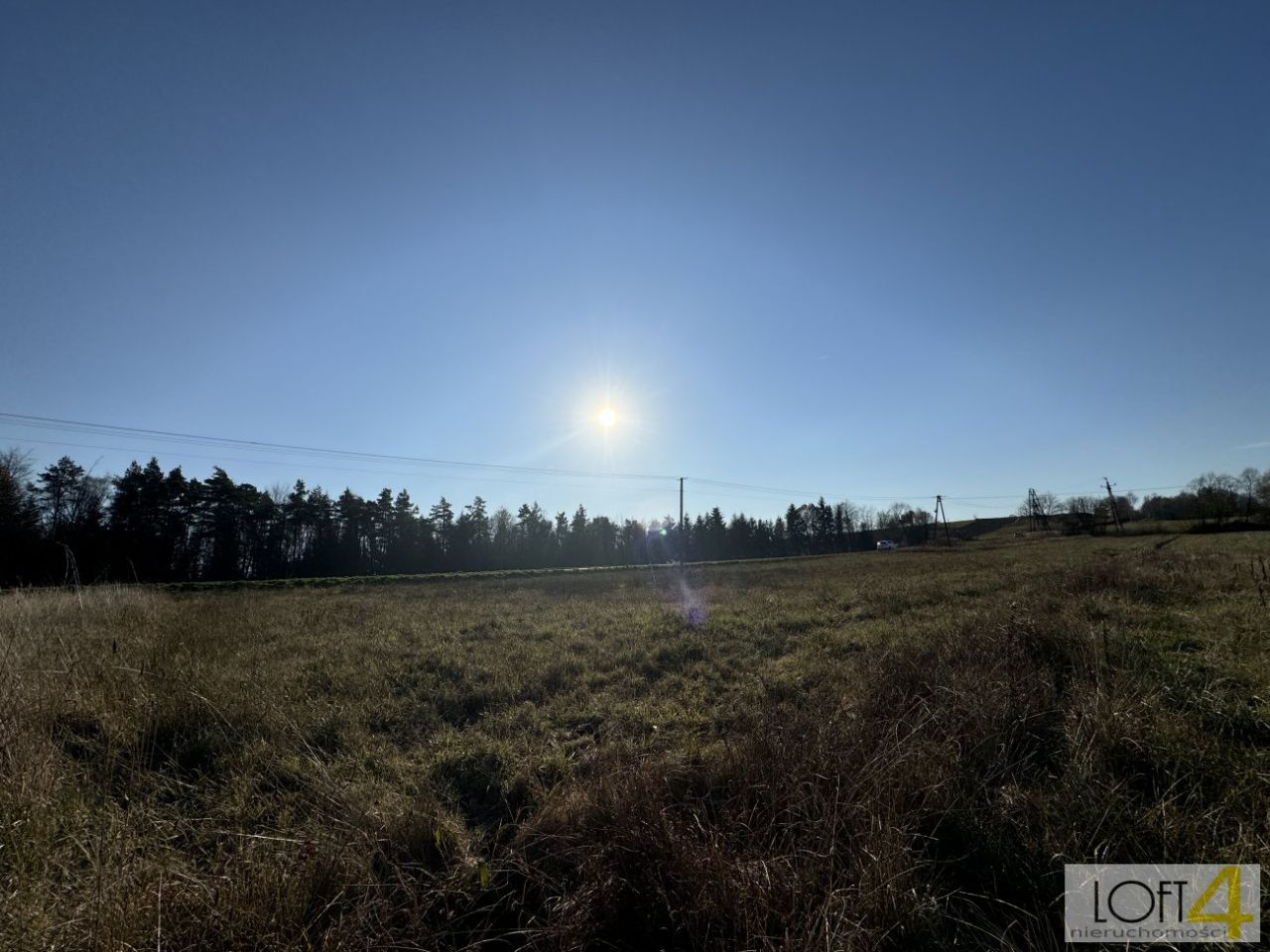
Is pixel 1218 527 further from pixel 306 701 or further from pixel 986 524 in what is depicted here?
pixel 306 701

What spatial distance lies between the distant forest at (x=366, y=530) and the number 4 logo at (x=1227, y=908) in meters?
15.5

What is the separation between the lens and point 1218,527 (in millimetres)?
65750

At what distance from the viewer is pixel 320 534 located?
214 ft

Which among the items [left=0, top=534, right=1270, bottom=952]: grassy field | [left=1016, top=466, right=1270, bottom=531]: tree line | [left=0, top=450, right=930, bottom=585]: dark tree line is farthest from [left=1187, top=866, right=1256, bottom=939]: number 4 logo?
[left=1016, top=466, right=1270, bottom=531]: tree line

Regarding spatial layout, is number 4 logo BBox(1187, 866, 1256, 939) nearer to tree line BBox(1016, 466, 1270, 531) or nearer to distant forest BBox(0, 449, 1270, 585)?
distant forest BBox(0, 449, 1270, 585)

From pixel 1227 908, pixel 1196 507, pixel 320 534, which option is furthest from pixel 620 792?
pixel 1196 507

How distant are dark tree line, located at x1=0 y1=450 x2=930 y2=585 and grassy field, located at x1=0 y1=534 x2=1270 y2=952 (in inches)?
265

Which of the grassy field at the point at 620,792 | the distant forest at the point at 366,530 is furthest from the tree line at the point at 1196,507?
the grassy field at the point at 620,792

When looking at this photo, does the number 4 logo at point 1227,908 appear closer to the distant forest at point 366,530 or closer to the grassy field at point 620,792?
the grassy field at point 620,792

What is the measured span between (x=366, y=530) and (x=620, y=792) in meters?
76.4

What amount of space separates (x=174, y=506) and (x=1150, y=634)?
233 feet

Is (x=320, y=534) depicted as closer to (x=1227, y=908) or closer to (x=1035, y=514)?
(x=1227, y=908)

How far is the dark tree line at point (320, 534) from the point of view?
3111 cm

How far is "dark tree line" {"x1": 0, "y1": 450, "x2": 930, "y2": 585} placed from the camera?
31.1 metres
